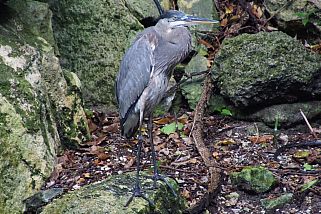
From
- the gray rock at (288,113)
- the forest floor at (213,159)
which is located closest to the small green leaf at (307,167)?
the forest floor at (213,159)

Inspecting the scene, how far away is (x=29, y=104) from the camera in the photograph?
4047 millimetres

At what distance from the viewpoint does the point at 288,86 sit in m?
4.57

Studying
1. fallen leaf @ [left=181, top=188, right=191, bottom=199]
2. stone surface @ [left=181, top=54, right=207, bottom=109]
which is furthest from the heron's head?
stone surface @ [left=181, top=54, right=207, bottom=109]

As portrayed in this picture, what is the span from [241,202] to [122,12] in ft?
6.60

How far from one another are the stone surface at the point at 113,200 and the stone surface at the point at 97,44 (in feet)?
5.26

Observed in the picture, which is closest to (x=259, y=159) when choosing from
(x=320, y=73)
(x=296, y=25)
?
(x=320, y=73)

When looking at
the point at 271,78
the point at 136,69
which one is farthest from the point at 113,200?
the point at 271,78

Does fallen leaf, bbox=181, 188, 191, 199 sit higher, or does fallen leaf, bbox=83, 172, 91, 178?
fallen leaf, bbox=181, 188, 191, 199

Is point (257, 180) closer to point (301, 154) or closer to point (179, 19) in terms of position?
point (301, 154)

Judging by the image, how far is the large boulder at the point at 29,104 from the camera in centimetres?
381

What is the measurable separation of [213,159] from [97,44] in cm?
149

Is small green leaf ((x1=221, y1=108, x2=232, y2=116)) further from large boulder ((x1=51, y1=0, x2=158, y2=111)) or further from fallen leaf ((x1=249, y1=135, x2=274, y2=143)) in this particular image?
large boulder ((x1=51, y1=0, x2=158, y2=111))

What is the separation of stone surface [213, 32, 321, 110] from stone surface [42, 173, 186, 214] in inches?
52.5

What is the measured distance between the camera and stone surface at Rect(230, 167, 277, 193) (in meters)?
3.87
